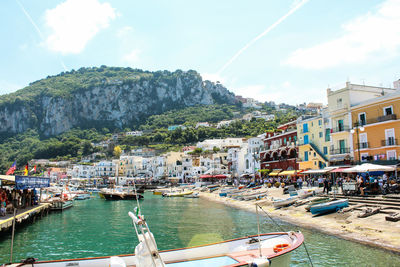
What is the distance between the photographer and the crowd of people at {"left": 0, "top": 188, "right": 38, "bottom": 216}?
21172 millimetres

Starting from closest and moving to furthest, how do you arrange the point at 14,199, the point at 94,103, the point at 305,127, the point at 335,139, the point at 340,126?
the point at 14,199, the point at 340,126, the point at 335,139, the point at 305,127, the point at 94,103

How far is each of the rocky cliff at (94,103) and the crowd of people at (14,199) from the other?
160 meters

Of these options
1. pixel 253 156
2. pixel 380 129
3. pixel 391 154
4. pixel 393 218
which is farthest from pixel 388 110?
pixel 253 156

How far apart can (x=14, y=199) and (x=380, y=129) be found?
35.2m

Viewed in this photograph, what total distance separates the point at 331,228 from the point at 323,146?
25649mm

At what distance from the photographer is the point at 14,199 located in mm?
24891

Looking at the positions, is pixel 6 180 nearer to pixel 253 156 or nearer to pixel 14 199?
pixel 14 199

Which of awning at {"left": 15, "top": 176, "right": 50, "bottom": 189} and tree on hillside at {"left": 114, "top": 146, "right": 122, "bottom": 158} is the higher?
tree on hillside at {"left": 114, "top": 146, "right": 122, "bottom": 158}

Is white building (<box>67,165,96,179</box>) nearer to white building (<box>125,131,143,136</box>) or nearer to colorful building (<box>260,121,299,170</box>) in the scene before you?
white building (<box>125,131,143,136</box>)

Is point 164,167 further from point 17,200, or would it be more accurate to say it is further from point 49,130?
point 49,130

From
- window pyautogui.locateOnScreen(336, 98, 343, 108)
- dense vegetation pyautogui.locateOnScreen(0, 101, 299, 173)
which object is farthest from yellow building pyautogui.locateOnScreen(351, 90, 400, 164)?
dense vegetation pyautogui.locateOnScreen(0, 101, 299, 173)

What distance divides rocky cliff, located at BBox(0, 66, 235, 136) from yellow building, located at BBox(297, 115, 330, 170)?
154092mm

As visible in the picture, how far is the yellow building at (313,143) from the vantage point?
131 feet

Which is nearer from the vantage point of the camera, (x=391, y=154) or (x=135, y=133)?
(x=391, y=154)
